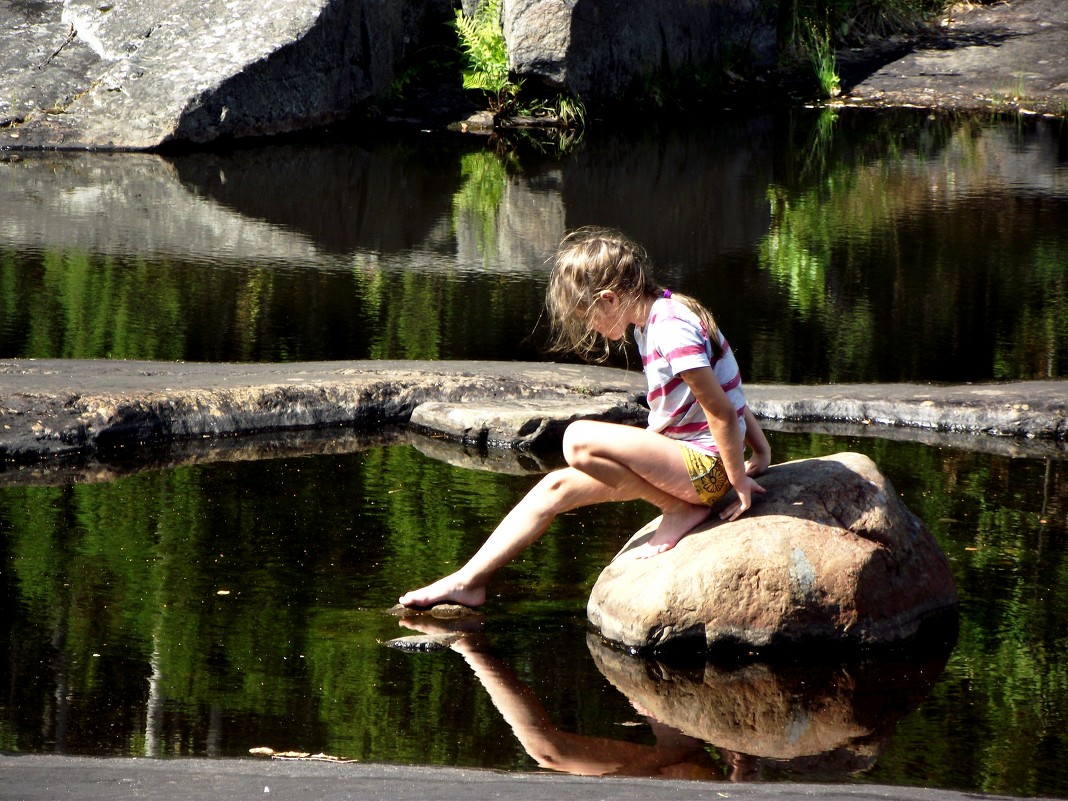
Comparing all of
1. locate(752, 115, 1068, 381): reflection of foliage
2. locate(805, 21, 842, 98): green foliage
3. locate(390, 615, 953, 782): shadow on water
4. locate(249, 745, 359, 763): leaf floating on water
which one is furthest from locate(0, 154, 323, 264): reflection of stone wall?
locate(805, 21, 842, 98): green foliage

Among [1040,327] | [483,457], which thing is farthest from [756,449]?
[1040,327]

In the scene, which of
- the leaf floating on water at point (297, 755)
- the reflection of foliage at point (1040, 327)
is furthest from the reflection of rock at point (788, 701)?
the reflection of foliage at point (1040, 327)

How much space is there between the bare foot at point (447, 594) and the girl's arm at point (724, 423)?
2.75 ft

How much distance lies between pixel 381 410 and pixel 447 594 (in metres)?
2.27

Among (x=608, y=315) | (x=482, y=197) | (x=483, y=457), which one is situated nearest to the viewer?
(x=608, y=315)

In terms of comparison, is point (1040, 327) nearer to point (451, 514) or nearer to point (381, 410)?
point (381, 410)

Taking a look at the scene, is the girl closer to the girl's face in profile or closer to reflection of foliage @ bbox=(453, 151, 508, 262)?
the girl's face in profile

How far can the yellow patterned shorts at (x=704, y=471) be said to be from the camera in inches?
161

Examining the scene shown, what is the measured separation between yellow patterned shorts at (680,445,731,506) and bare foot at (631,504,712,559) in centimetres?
7

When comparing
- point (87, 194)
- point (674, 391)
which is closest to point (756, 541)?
point (674, 391)

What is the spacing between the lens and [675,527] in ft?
13.7

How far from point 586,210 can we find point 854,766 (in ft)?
28.8

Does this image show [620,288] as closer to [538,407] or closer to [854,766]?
[854,766]

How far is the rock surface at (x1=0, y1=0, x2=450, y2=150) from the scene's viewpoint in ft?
45.2
